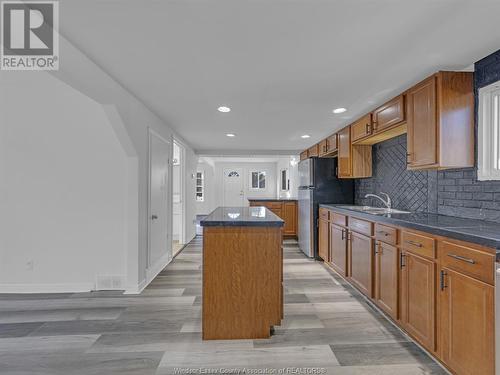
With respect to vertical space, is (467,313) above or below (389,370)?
above

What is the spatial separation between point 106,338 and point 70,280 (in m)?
1.38

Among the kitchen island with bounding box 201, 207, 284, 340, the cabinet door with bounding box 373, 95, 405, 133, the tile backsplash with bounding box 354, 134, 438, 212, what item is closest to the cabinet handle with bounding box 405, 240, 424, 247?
the tile backsplash with bounding box 354, 134, 438, 212

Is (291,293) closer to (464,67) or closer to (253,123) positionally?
(253,123)

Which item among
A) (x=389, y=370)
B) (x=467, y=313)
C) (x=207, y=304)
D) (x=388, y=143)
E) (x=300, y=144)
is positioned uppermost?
(x=300, y=144)

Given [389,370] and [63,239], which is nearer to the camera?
[389,370]

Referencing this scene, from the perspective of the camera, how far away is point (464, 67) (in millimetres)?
2172

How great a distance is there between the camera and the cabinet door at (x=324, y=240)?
409 centimetres

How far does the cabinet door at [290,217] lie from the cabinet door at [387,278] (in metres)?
3.87

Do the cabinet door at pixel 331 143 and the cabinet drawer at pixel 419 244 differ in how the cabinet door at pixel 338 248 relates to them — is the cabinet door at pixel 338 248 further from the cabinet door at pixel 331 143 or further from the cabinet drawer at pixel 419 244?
the cabinet door at pixel 331 143

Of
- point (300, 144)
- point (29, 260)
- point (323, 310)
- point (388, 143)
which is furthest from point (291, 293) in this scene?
point (300, 144)

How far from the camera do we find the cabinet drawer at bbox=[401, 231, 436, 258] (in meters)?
1.84

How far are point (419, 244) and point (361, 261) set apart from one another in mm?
1035

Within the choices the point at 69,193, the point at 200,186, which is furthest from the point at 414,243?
the point at 200,186

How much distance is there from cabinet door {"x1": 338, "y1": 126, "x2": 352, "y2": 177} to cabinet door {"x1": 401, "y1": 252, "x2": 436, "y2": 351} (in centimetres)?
206
